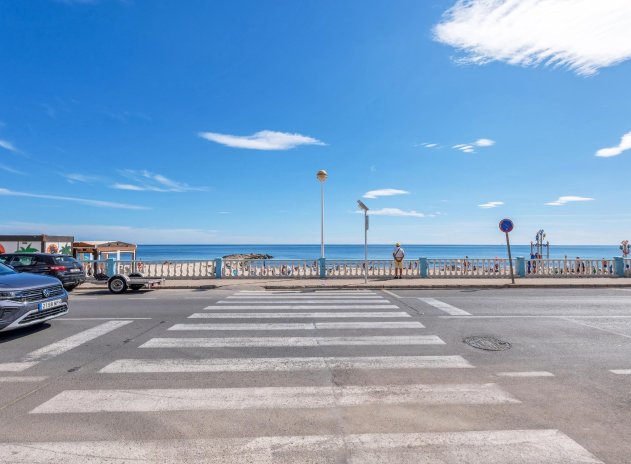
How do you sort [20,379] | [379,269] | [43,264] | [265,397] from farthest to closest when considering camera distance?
[379,269] → [43,264] → [20,379] → [265,397]

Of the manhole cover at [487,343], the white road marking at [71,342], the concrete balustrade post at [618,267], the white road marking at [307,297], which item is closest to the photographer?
the white road marking at [71,342]

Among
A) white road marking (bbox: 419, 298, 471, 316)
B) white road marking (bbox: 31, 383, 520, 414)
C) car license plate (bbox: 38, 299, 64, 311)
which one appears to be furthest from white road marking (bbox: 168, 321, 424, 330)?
white road marking (bbox: 31, 383, 520, 414)

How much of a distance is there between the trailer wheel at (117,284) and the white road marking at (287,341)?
7.60 metres

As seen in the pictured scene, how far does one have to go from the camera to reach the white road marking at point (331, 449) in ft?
9.93

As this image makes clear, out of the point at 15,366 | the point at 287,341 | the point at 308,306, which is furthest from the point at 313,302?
the point at 15,366

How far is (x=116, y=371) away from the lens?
5.11 m

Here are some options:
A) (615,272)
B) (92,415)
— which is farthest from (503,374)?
(615,272)

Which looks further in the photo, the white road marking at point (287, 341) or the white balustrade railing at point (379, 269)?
the white balustrade railing at point (379, 269)

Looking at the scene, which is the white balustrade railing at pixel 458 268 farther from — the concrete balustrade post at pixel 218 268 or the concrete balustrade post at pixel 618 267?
the concrete balustrade post at pixel 218 268

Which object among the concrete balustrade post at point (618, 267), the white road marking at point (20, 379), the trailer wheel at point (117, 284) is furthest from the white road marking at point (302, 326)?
the concrete balustrade post at point (618, 267)

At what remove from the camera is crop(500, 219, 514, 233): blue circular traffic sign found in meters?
15.6

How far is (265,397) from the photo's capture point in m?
4.26

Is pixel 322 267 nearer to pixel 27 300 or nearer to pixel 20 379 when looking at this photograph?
pixel 27 300

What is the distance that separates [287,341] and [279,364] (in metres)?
1.24
